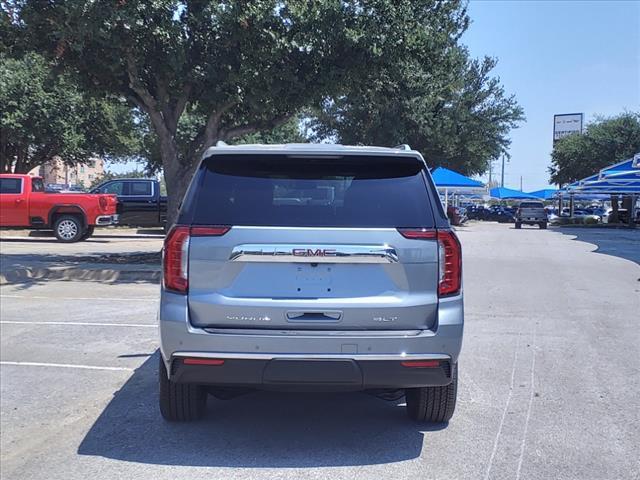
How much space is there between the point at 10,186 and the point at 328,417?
1907 centimetres

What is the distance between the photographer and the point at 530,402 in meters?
5.81

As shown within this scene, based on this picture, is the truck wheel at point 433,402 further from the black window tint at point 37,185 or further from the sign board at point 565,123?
the sign board at point 565,123

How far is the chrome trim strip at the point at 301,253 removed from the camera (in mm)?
4207

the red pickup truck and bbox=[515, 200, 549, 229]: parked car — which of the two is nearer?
the red pickup truck

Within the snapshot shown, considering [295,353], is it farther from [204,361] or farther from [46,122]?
[46,122]

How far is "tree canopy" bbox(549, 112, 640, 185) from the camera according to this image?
49.9 meters

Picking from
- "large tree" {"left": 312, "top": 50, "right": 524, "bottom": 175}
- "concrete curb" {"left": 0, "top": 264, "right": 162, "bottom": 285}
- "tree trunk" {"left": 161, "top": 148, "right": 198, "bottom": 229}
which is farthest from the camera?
"large tree" {"left": 312, "top": 50, "right": 524, "bottom": 175}

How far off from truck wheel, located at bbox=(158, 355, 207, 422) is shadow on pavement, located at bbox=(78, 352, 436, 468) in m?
0.10

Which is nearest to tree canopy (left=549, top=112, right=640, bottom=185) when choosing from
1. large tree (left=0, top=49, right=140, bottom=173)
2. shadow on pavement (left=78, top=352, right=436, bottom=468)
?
large tree (left=0, top=49, right=140, bottom=173)

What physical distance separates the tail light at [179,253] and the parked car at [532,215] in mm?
41393

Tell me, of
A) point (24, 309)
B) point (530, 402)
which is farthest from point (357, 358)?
point (24, 309)

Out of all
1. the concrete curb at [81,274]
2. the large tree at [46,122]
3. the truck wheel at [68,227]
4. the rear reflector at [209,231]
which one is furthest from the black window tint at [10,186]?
the rear reflector at [209,231]

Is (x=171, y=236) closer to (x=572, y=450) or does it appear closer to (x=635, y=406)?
(x=572, y=450)

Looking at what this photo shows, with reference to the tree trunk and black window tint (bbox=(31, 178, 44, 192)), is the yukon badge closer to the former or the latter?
the tree trunk
